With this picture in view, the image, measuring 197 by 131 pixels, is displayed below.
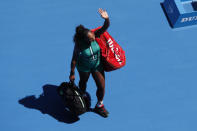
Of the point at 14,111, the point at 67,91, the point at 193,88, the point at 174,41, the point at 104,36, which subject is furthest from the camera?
the point at 174,41

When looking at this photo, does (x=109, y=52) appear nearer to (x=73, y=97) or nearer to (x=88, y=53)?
(x=88, y=53)

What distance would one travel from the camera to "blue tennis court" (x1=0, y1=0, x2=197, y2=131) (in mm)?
5262

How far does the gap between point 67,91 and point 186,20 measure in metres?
2.87

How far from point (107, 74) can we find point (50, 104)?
1142 millimetres

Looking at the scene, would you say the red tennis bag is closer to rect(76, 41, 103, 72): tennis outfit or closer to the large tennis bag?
rect(76, 41, 103, 72): tennis outfit

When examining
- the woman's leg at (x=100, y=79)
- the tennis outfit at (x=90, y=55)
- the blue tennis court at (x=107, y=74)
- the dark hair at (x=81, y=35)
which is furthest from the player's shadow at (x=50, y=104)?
the dark hair at (x=81, y=35)

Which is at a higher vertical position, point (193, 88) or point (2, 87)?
point (2, 87)

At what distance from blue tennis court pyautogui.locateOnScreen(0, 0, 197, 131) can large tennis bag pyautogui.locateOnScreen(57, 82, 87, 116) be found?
0.42 meters

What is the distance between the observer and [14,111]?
525 cm

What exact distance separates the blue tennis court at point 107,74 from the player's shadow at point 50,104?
0.05 feet

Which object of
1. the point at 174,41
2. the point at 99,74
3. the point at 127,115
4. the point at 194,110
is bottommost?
the point at 194,110

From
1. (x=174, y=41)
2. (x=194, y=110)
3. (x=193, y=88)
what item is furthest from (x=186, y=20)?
(x=194, y=110)

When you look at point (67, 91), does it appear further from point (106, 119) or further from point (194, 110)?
point (194, 110)

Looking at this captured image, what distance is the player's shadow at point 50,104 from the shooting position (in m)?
5.25
